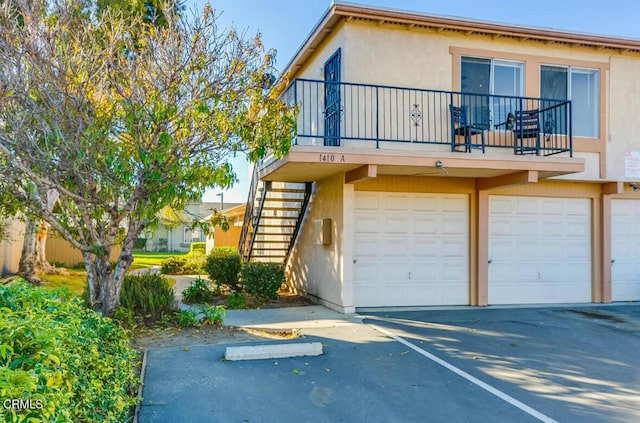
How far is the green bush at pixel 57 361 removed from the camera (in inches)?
89.6

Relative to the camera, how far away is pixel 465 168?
9344mm

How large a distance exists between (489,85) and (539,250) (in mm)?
4214

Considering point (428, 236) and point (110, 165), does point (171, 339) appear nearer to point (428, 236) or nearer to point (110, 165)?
point (110, 165)

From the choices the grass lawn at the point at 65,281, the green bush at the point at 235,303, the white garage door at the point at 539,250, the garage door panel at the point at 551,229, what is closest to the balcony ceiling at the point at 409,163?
the white garage door at the point at 539,250

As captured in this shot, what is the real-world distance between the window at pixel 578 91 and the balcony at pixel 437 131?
22.9 inches

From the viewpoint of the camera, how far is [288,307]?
10617 millimetres

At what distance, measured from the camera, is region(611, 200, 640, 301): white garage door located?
11930 mm

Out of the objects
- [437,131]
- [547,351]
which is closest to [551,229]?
[437,131]

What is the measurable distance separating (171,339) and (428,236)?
6.17 m

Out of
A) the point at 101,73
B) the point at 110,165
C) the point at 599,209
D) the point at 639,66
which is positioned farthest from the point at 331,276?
the point at 639,66

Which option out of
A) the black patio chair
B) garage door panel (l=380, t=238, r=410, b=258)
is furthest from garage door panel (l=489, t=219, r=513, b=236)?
garage door panel (l=380, t=238, r=410, b=258)

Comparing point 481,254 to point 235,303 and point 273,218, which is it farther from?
point 235,303

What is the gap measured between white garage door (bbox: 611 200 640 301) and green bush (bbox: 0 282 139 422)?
12.1 m

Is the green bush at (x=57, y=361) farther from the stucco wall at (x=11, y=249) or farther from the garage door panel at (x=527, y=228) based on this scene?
the stucco wall at (x=11, y=249)
